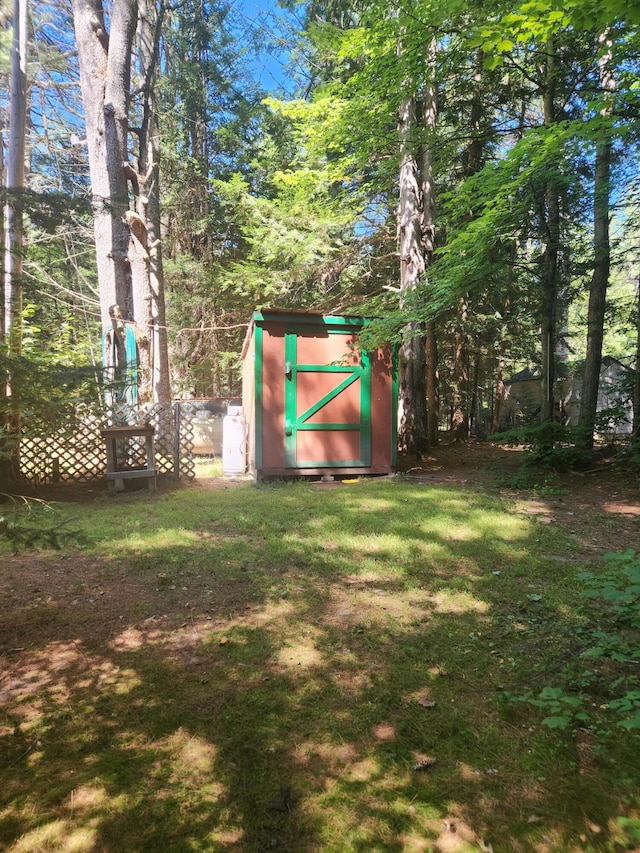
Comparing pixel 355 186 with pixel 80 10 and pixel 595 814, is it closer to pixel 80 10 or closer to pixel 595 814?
pixel 80 10

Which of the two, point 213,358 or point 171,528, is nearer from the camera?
→ point 171,528

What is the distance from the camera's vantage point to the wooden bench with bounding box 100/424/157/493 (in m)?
7.10

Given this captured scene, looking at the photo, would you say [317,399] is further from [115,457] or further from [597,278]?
[597,278]

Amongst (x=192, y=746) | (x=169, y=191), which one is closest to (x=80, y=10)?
(x=169, y=191)

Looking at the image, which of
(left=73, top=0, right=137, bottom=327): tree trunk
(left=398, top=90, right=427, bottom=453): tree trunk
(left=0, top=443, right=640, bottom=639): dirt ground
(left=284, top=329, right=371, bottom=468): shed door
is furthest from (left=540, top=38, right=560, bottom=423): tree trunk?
(left=73, top=0, right=137, bottom=327): tree trunk

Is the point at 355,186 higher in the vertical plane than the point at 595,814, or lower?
higher

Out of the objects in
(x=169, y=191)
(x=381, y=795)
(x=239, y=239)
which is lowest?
(x=381, y=795)

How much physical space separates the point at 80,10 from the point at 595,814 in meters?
14.3

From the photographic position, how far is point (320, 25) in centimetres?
983

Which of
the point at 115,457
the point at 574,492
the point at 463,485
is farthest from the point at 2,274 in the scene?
the point at 574,492

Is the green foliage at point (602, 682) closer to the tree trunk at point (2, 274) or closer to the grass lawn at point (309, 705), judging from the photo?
the grass lawn at point (309, 705)

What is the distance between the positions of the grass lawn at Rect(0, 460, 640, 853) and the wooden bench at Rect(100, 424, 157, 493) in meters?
3.06

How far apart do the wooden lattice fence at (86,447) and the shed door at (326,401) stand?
81.1 inches

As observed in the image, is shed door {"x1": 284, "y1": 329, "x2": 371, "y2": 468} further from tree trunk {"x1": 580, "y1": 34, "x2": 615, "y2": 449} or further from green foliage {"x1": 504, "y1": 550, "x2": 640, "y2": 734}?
green foliage {"x1": 504, "y1": 550, "x2": 640, "y2": 734}
